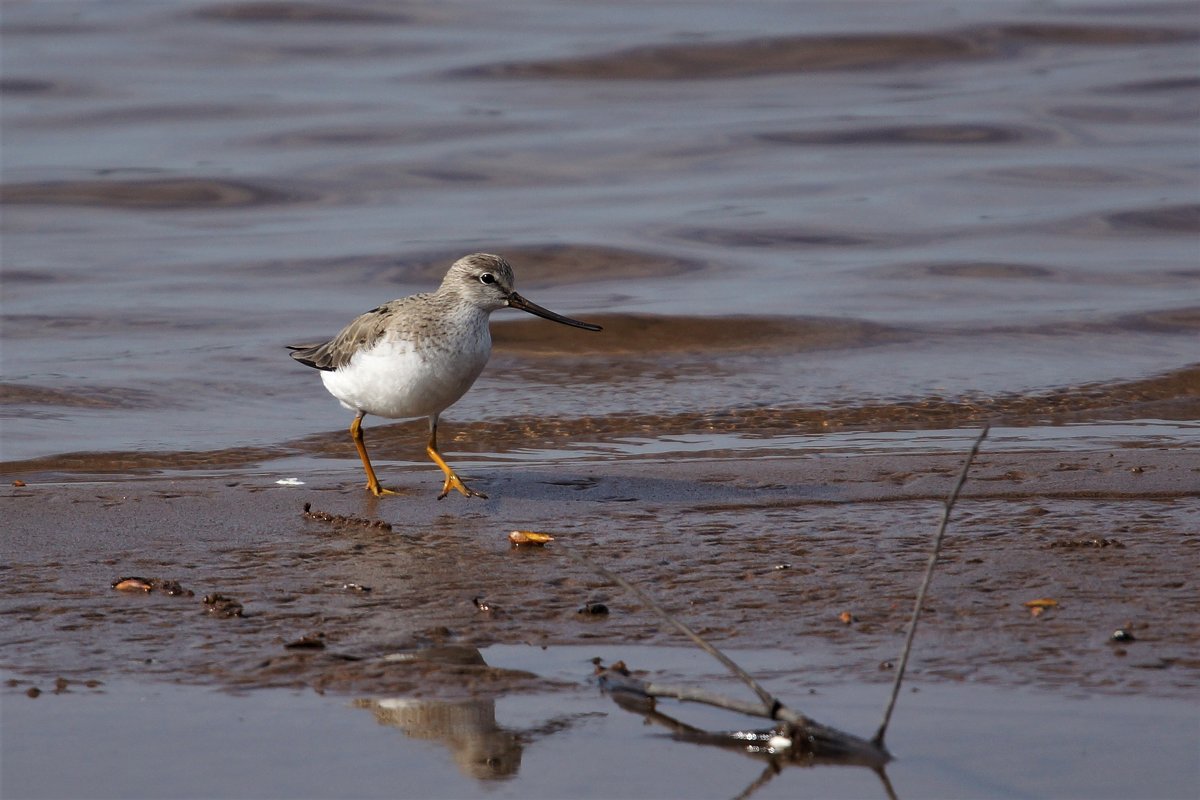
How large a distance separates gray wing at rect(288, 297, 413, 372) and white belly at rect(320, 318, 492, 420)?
0.24ft

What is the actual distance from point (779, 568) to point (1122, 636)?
43.4 inches

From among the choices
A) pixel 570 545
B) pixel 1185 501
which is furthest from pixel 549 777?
pixel 1185 501

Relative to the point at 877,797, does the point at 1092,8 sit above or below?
above

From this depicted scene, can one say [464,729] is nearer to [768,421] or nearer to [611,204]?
[768,421]

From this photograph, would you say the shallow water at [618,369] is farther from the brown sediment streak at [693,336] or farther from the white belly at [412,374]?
the white belly at [412,374]

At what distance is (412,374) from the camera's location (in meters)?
6.11

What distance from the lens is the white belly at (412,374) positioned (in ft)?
20.1

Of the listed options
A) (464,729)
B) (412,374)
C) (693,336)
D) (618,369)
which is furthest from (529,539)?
(693,336)

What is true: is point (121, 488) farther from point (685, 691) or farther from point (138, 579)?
point (685, 691)

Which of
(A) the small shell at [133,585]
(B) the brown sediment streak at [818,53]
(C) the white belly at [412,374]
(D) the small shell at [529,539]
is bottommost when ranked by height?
(D) the small shell at [529,539]

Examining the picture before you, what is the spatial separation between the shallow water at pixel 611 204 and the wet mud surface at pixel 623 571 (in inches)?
56.7

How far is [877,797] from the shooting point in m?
3.25

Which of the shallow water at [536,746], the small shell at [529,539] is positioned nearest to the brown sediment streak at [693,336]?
the small shell at [529,539]

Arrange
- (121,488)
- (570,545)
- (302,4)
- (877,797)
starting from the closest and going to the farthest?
(877,797)
(570,545)
(121,488)
(302,4)
